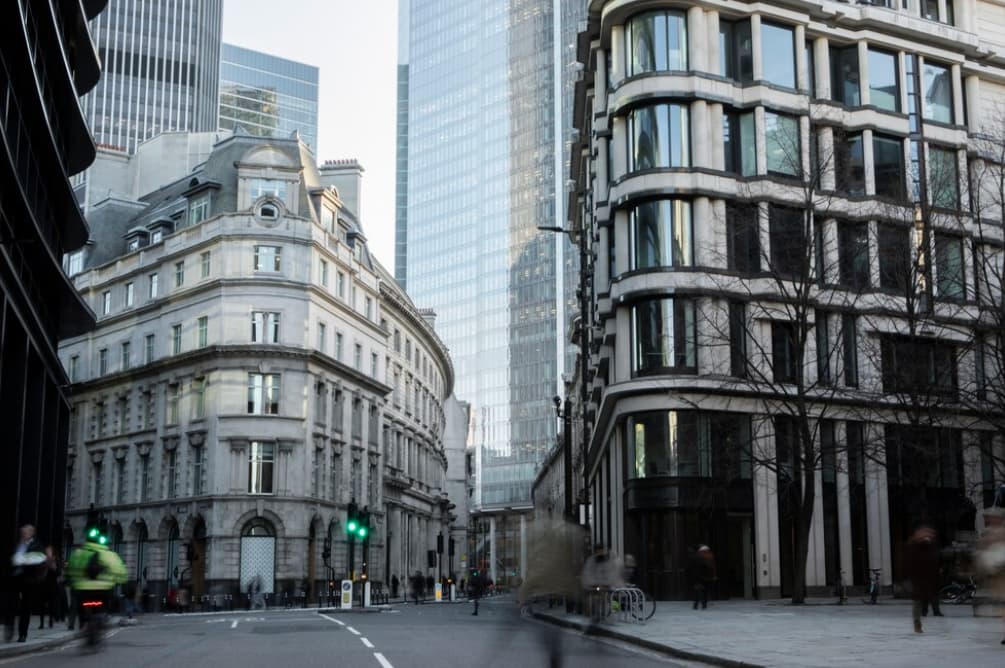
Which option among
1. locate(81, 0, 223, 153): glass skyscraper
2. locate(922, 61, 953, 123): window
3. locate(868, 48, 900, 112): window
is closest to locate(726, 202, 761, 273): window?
locate(868, 48, 900, 112): window

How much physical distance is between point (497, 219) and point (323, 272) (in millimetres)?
103448

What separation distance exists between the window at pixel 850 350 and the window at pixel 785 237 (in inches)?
151

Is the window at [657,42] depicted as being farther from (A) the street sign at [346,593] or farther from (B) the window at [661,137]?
(A) the street sign at [346,593]

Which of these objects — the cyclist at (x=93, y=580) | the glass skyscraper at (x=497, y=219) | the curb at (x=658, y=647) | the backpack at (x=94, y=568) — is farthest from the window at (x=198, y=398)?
the glass skyscraper at (x=497, y=219)

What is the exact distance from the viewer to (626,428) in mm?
43250

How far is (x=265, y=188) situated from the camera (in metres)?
64.0

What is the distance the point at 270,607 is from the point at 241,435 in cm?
880

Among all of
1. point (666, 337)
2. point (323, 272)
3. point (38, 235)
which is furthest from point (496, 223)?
point (38, 235)

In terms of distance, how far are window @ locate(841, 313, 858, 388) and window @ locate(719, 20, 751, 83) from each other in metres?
9.99

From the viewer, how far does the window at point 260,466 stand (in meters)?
60.9

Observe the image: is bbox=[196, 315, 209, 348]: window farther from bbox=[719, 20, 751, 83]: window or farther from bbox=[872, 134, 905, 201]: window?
bbox=[872, 134, 905, 201]: window

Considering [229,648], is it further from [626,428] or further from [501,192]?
[501,192]

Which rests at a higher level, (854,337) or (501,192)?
(501,192)

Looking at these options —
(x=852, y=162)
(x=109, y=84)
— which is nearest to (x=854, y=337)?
(x=852, y=162)
